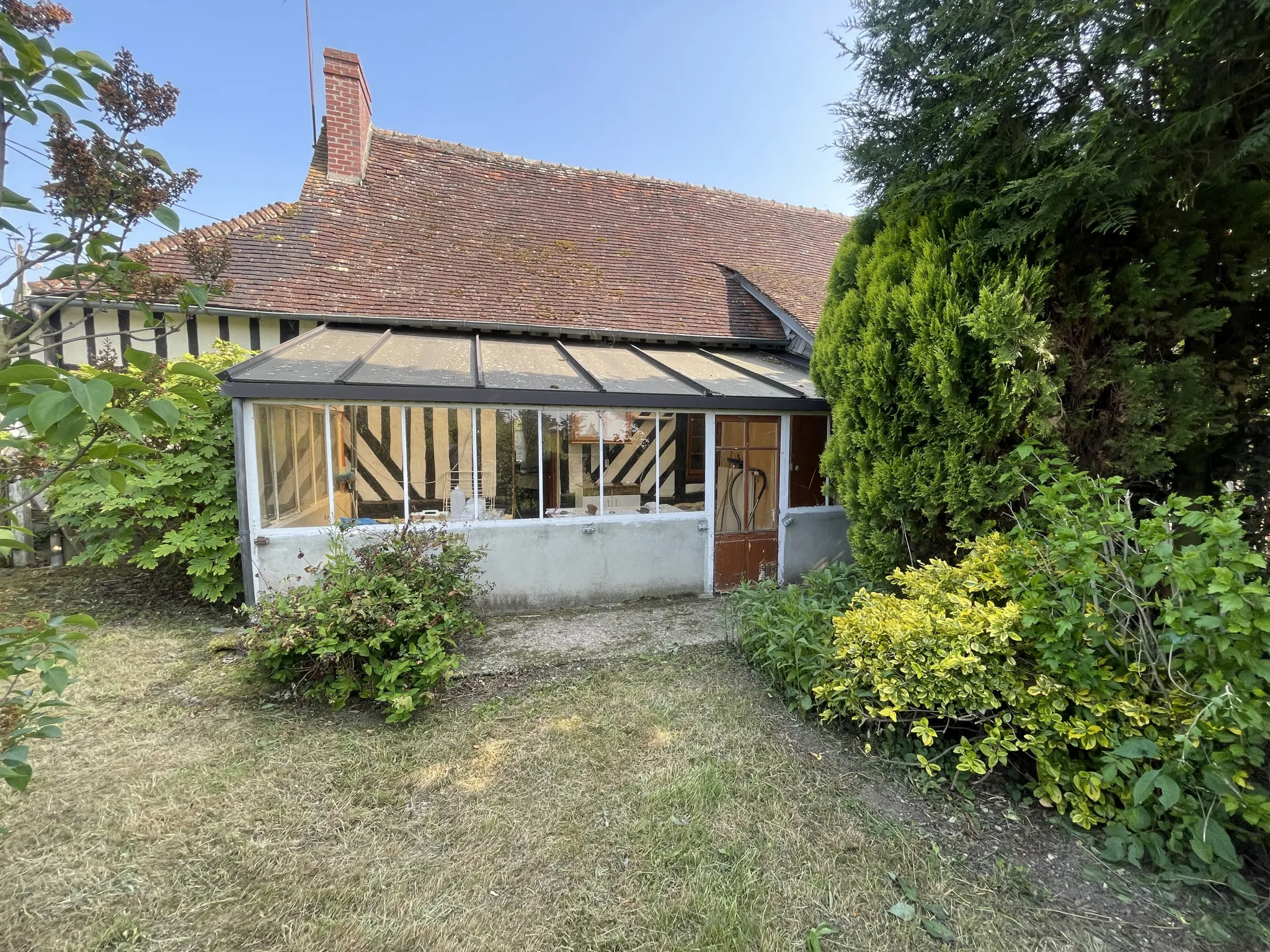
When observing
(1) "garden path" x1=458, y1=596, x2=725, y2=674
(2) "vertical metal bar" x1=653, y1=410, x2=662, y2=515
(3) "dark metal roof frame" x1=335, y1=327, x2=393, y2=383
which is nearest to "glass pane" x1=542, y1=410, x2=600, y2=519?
(2) "vertical metal bar" x1=653, y1=410, x2=662, y2=515

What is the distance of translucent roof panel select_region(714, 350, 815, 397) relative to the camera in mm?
7613

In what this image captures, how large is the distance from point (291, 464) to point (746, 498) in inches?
235

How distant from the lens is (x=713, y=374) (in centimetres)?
768

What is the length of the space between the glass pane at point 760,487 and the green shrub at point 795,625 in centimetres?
186

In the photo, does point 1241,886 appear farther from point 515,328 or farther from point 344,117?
point 344,117

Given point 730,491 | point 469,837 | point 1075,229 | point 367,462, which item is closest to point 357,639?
point 469,837

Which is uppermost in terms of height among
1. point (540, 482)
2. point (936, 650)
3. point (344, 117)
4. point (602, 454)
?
point (344, 117)

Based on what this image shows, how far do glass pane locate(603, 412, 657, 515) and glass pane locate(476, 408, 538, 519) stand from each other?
1.03 metres

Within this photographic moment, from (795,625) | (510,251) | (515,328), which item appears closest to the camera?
(795,625)

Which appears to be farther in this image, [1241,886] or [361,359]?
[361,359]

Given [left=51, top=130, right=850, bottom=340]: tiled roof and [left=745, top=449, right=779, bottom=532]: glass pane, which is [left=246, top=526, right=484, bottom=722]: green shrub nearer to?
[left=745, top=449, right=779, bottom=532]: glass pane

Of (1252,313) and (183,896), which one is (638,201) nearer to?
(1252,313)

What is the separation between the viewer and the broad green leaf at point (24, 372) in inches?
42.4

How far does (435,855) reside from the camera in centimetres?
280
